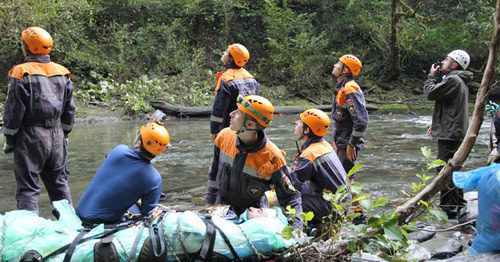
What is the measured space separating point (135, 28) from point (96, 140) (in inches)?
529

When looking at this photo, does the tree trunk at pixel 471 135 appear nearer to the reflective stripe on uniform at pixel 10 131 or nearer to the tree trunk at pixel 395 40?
the reflective stripe on uniform at pixel 10 131

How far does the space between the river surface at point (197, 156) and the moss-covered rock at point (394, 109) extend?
1947 mm

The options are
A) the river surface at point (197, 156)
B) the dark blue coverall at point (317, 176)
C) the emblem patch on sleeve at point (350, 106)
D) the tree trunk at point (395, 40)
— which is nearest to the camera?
the dark blue coverall at point (317, 176)

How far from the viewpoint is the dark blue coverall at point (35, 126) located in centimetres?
478

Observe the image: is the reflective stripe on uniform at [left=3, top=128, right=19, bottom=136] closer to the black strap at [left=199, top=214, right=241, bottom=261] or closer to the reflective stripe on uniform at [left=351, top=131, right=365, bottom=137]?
the black strap at [left=199, top=214, right=241, bottom=261]

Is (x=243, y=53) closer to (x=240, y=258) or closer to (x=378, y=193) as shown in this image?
(x=378, y=193)

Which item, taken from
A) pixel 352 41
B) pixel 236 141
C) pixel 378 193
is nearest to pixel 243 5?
pixel 352 41

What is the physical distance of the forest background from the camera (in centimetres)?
1828

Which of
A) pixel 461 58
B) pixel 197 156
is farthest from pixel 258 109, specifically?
pixel 197 156

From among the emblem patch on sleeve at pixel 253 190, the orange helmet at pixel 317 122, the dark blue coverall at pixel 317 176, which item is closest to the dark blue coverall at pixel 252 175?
the emblem patch on sleeve at pixel 253 190

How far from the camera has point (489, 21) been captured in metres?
19.0

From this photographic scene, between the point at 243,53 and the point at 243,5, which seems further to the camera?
the point at 243,5

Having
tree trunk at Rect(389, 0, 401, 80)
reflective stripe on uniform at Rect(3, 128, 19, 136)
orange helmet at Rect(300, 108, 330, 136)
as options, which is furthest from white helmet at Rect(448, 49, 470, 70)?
tree trunk at Rect(389, 0, 401, 80)

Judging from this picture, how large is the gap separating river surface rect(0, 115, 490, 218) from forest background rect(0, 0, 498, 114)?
13.5 feet
